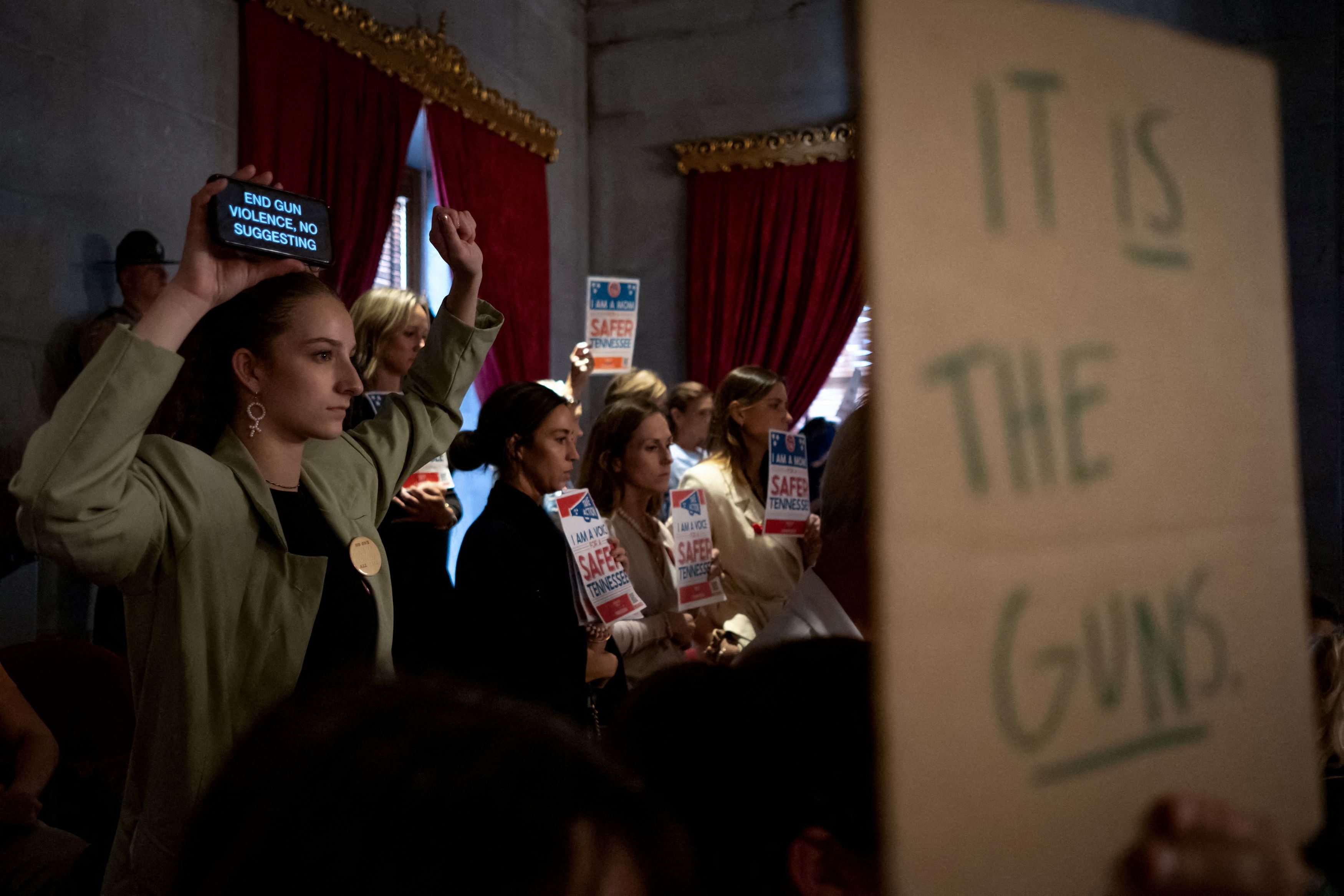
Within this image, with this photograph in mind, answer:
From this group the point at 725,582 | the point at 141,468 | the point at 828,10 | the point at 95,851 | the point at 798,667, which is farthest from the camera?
the point at 828,10

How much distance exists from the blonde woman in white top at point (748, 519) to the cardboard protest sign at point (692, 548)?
231 millimetres

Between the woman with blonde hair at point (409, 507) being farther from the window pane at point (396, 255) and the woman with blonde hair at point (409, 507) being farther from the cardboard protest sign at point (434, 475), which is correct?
the window pane at point (396, 255)

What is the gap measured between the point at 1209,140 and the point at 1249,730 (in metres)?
0.36

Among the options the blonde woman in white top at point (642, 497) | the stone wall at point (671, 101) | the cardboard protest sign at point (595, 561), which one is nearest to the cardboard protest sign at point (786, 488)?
the blonde woman in white top at point (642, 497)

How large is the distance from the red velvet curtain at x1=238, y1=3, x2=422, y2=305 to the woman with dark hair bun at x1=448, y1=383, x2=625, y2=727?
189 cm

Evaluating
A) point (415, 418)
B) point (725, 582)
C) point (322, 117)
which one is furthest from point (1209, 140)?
point (322, 117)

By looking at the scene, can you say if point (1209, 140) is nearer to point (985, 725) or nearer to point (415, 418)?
point (985, 725)

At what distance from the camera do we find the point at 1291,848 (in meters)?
0.62

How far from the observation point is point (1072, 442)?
0.54 metres

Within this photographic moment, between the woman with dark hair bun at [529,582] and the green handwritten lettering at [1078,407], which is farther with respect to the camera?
the woman with dark hair bun at [529,582]

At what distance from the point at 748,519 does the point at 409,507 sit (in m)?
1.06

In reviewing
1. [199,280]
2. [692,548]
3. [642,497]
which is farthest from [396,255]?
[199,280]

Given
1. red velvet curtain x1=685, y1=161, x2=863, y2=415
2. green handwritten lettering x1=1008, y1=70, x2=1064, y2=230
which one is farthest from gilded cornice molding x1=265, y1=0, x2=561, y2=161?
green handwritten lettering x1=1008, y1=70, x2=1064, y2=230

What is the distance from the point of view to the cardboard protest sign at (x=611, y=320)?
4.55 m
